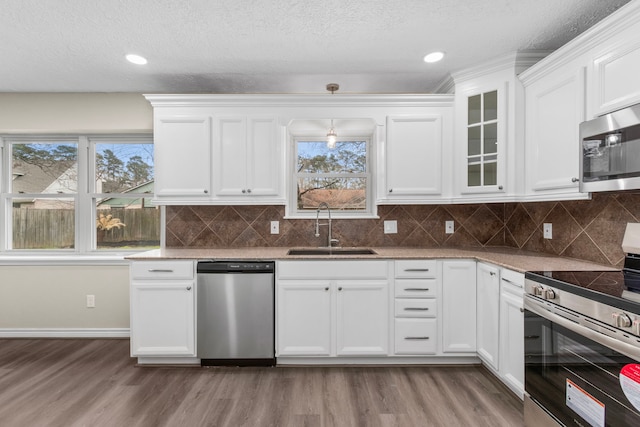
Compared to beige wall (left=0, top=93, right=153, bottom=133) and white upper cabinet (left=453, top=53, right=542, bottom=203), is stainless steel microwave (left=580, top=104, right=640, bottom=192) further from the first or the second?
beige wall (left=0, top=93, right=153, bottom=133)

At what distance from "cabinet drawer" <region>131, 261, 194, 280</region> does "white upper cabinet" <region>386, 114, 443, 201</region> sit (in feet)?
5.83

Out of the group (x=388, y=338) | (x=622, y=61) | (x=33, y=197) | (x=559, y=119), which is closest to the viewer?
(x=622, y=61)

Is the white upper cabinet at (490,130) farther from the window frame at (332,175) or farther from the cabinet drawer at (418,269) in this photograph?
the window frame at (332,175)

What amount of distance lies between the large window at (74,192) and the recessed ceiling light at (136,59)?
98 cm

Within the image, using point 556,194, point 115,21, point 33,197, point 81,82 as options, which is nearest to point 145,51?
point 115,21

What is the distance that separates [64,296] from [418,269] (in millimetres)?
3381

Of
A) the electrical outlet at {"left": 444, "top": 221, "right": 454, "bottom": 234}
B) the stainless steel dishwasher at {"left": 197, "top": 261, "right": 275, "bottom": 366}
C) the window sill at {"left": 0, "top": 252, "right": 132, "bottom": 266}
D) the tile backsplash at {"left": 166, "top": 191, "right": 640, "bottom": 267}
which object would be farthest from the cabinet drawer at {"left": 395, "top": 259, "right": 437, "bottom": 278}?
the window sill at {"left": 0, "top": 252, "right": 132, "bottom": 266}

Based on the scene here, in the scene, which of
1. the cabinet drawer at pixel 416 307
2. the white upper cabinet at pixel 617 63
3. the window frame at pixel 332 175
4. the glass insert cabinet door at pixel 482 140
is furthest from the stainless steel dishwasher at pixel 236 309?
the white upper cabinet at pixel 617 63

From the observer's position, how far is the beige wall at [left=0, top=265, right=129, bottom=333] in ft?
10.6

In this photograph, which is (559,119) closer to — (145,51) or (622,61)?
(622,61)

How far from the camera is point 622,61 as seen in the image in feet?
5.62

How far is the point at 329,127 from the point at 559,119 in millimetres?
1803

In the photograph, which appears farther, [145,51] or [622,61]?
[145,51]

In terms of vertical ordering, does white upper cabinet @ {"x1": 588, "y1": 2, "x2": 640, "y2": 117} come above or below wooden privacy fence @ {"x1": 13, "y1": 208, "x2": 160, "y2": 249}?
above
